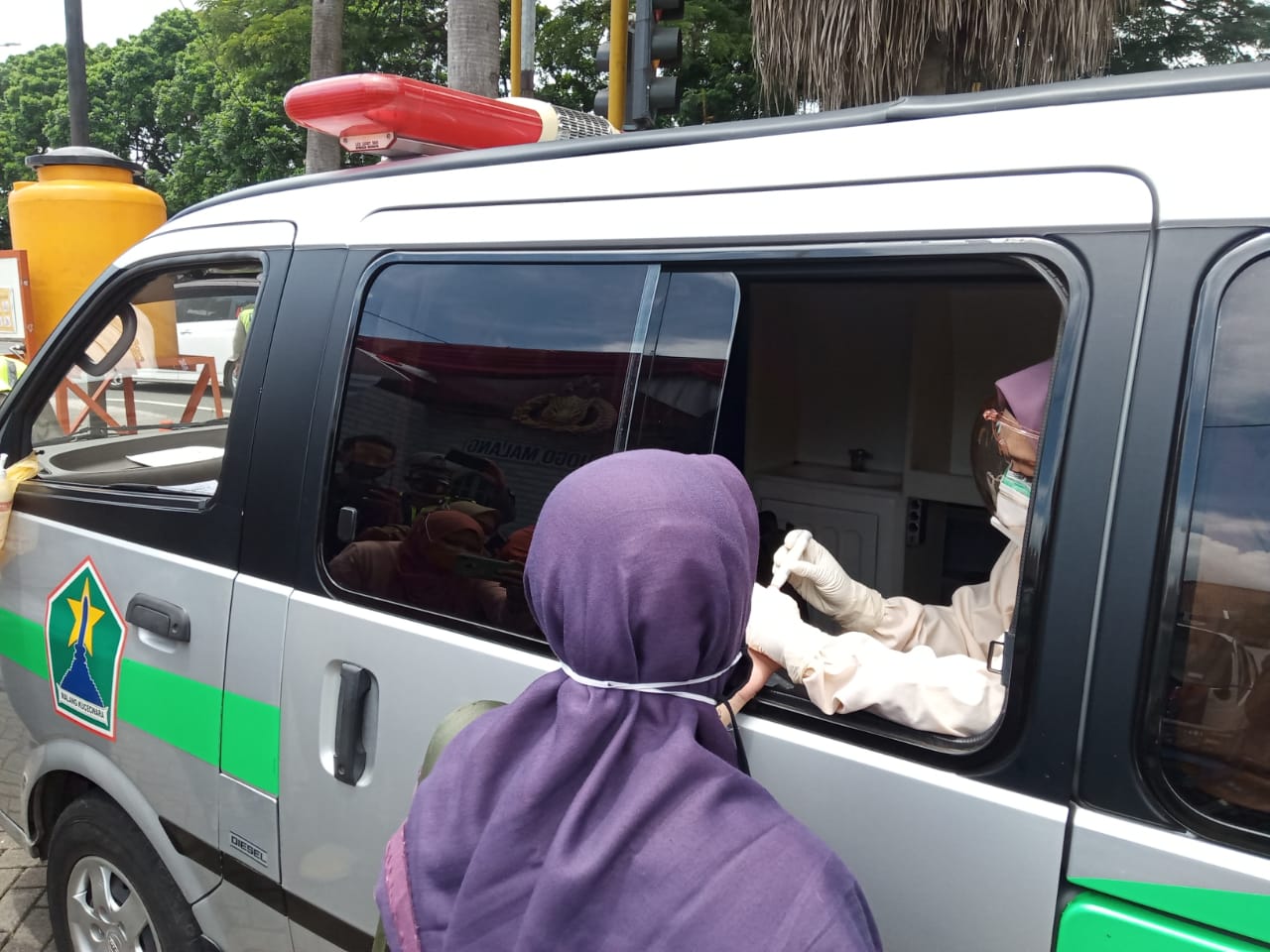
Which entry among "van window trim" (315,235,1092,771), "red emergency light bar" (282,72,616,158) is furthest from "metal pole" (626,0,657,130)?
"van window trim" (315,235,1092,771)

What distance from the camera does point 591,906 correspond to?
90cm

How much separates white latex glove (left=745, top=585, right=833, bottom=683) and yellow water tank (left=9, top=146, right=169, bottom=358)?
6.60 meters

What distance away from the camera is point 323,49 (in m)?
9.25

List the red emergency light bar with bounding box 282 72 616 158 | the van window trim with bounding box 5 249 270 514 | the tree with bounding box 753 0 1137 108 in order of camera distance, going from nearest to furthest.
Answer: the red emergency light bar with bounding box 282 72 616 158 < the van window trim with bounding box 5 249 270 514 < the tree with bounding box 753 0 1137 108

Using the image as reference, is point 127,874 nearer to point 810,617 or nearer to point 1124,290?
point 810,617

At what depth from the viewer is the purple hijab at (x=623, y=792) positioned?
2.91ft

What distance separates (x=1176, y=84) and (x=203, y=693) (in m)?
2.01

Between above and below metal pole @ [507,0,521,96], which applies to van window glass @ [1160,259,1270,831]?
below

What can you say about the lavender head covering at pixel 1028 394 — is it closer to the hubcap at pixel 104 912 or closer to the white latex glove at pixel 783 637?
the white latex glove at pixel 783 637

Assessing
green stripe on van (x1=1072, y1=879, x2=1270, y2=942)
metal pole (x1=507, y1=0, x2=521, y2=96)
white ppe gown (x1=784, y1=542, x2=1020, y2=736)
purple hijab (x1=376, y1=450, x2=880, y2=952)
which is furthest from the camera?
metal pole (x1=507, y1=0, x2=521, y2=96)

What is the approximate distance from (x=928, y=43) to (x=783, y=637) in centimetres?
523

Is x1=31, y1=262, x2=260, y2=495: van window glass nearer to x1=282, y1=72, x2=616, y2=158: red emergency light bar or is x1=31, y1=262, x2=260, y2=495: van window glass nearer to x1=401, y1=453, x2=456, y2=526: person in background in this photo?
x1=282, y1=72, x2=616, y2=158: red emergency light bar

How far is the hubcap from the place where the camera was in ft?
7.52

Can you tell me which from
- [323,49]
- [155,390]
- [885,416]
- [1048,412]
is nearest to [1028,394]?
[1048,412]
